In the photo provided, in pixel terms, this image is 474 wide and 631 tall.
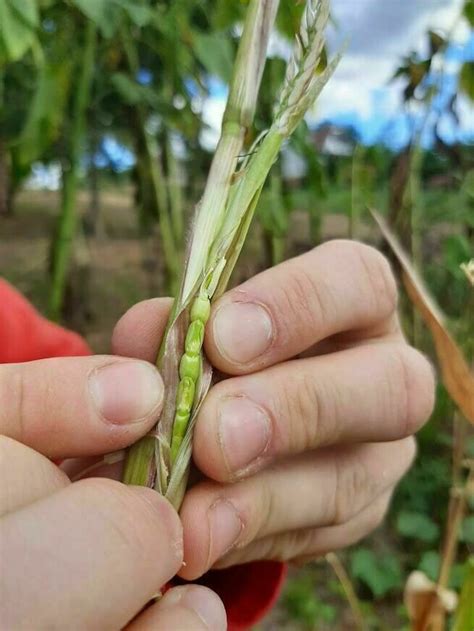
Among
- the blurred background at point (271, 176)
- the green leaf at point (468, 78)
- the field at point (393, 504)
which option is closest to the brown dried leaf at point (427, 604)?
the blurred background at point (271, 176)

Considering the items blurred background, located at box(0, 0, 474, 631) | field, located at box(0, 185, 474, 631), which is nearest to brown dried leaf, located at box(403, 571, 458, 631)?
blurred background, located at box(0, 0, 474, 631)

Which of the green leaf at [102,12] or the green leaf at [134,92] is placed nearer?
the green leaf at [102,12]

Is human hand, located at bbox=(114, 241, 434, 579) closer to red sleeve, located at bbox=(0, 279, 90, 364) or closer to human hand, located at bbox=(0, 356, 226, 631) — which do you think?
human hand, located at bbox=(0, 356, 226, 631)

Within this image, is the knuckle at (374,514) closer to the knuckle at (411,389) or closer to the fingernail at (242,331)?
the knuckle at (411,389)

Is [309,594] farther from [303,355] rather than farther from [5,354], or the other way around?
[303,355]

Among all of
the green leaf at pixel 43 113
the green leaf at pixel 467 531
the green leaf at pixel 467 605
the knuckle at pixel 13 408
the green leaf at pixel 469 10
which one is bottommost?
the green leaf at pixel 467 531

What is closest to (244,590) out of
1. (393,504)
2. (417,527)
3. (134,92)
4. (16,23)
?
(16,23)

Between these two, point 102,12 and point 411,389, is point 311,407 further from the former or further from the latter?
point 102,12
